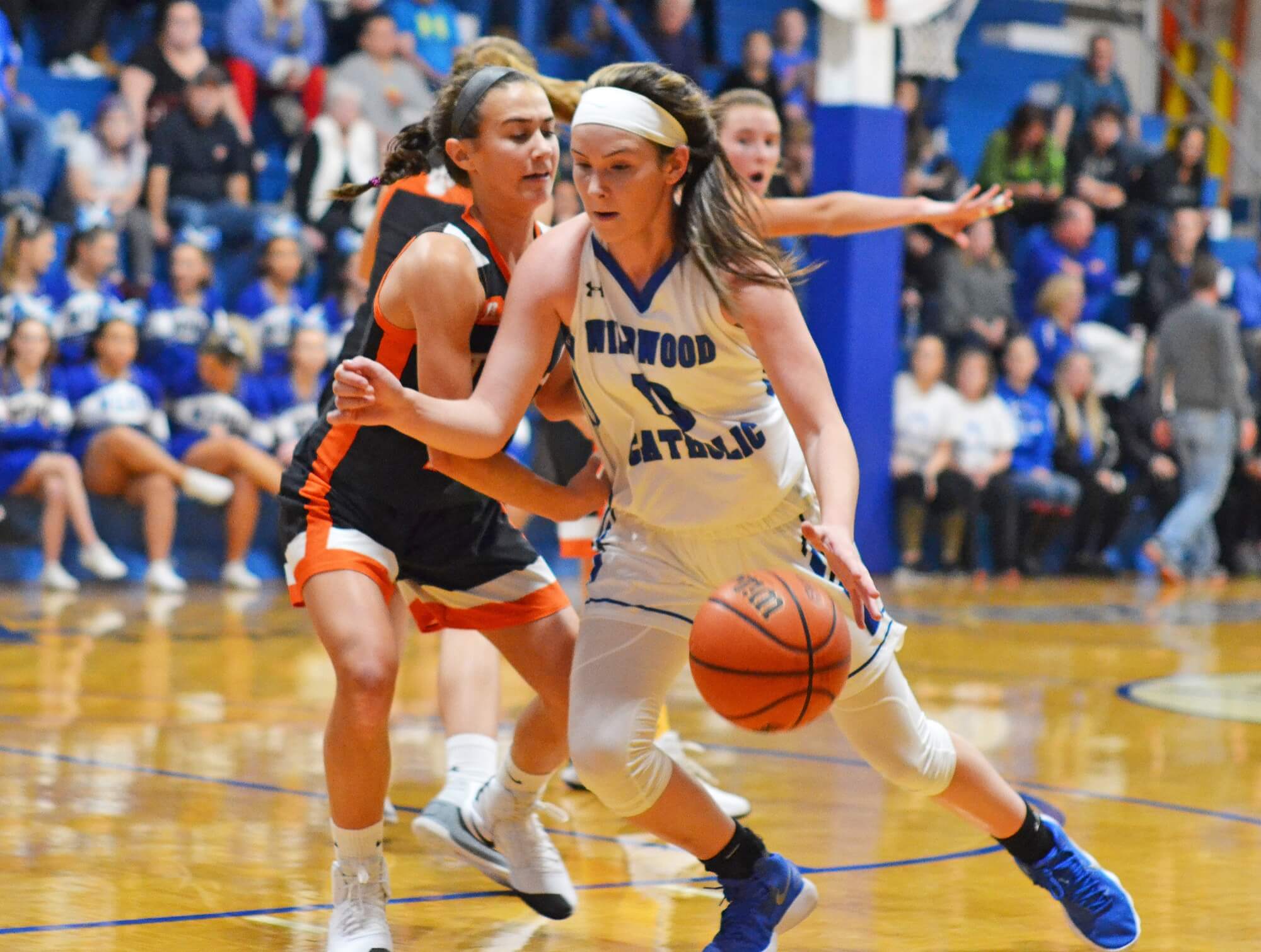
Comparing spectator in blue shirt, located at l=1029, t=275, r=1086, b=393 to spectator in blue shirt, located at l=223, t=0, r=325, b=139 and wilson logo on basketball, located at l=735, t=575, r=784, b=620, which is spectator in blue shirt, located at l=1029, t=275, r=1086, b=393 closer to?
spectator in blue shirt, located at l=223, t=0, r=325, b=139

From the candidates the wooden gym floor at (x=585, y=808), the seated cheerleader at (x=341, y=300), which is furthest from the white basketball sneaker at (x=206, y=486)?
the wooden gym floor at (x=585, y=808)

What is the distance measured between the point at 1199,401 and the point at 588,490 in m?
10.4

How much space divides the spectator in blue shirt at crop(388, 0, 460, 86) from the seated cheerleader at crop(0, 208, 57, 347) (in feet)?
11.0

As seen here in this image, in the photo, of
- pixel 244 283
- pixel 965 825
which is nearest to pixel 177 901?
pixel 965 825

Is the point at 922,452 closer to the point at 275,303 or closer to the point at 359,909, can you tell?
the point at 275,303

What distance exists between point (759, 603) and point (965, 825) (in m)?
1.91

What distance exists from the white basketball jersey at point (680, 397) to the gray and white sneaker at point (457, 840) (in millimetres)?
1005

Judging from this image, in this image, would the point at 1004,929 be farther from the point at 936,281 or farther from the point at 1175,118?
the point at 1175,118

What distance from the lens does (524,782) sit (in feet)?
13.2

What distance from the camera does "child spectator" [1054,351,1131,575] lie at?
42.9 feet

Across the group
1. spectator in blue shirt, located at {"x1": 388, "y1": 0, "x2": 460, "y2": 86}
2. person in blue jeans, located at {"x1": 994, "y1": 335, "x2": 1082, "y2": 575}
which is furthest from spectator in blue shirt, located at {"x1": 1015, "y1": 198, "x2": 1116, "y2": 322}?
spectator in blue shirt, located at {"x1": 388, "y1": 0, "x2": 460, "y2": 86}

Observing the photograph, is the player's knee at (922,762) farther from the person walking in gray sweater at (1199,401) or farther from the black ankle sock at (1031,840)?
the person walking in gray sweater at (1199,401)

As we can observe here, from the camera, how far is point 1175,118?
58.2 ft

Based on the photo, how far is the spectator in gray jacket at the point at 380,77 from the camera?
1202 cm
